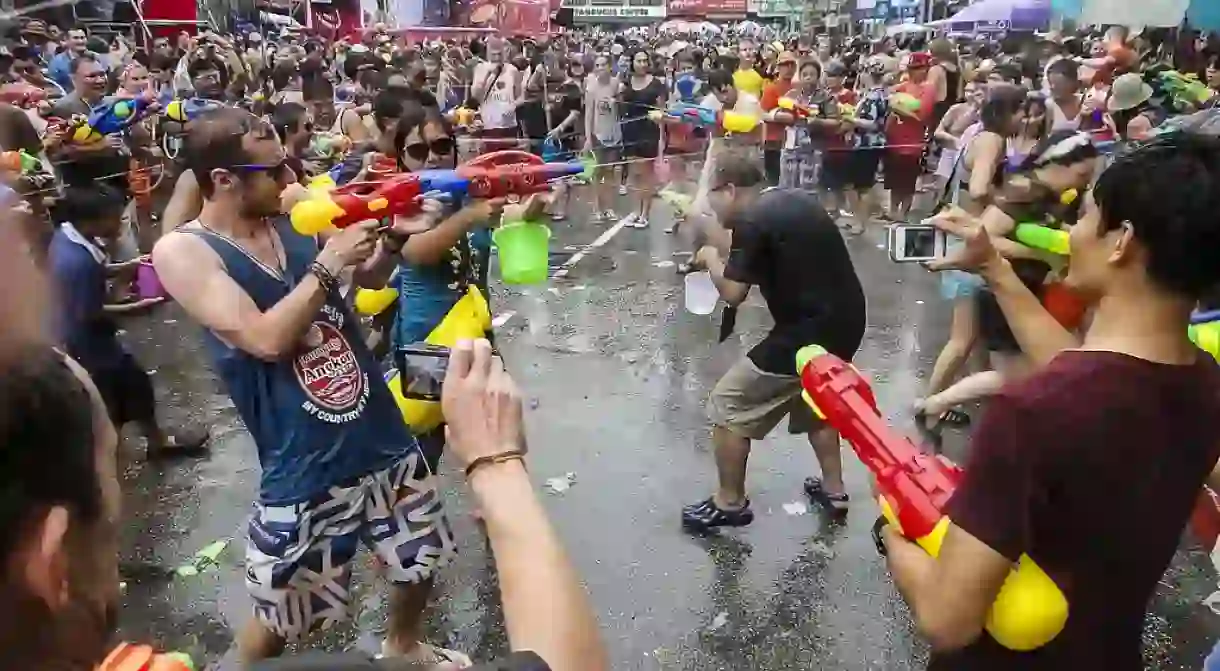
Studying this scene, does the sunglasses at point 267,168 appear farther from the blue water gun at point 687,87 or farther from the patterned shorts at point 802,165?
the blue water gun at point 687,87

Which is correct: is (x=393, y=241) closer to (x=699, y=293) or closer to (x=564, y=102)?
(x=699, y=293)

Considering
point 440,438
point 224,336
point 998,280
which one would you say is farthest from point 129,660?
point 440,438

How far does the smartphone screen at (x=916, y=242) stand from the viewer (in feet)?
7.76

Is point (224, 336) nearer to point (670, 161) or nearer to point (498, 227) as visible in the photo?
point (498, 227)

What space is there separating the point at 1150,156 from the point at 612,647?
2.68 m

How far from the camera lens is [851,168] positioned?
1019cm

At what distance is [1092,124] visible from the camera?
8.40 m

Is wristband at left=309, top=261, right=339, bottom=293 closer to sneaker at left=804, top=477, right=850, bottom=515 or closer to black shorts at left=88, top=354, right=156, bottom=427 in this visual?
black shorts at left=88, top=354, right=156, bottom=427

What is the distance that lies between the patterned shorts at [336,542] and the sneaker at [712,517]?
1709mm

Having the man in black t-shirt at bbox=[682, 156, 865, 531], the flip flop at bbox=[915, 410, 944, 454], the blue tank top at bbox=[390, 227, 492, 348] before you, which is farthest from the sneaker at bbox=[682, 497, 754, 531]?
the blue tank top at bbox=[390, 227, 492, 348]

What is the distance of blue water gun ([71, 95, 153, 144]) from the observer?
22.7 feet

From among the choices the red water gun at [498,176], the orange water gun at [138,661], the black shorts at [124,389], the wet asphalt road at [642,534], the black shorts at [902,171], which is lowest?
the wet asphalt road at [642,534]

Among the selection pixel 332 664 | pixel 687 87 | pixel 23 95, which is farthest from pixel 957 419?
pixel 687 87

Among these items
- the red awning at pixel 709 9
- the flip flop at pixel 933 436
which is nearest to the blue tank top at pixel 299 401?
the flip flop at pixel 933 436
